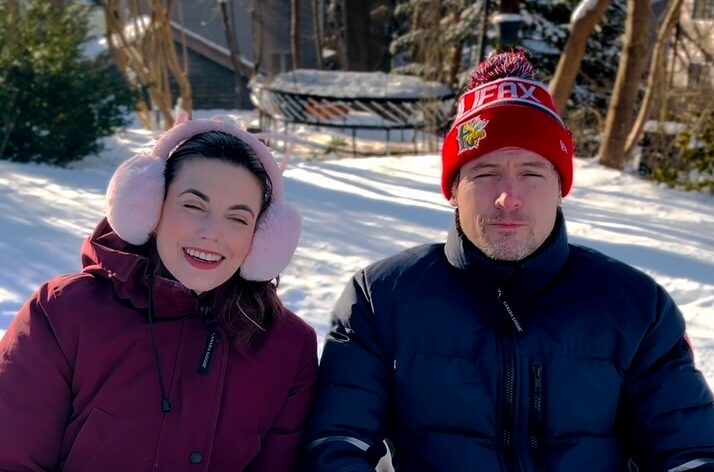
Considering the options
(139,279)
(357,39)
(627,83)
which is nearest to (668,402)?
(139,279)

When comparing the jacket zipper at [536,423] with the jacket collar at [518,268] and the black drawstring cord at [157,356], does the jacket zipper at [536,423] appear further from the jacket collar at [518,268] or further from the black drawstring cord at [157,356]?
the black drawstring cord at [157,356]

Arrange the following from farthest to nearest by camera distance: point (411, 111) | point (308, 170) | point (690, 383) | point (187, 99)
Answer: point (411, 111) < point (187, 99) < point (308, 170) < point (690, 383)

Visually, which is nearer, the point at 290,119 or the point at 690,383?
the point at 690,383

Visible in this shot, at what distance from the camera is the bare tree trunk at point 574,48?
918cm

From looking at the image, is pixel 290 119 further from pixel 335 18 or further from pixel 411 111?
pixel 335 18

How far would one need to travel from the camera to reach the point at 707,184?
8.25 metres

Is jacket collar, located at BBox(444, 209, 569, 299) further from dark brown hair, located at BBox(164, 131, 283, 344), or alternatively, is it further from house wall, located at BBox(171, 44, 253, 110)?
house wall, located at BBox(171, 44, 253, 110)

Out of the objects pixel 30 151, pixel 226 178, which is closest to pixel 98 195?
pixel 30 151

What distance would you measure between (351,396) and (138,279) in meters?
0.63

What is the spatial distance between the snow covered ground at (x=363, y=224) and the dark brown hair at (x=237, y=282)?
2221mm

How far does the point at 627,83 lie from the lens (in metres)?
9.60

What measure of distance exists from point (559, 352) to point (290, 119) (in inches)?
540

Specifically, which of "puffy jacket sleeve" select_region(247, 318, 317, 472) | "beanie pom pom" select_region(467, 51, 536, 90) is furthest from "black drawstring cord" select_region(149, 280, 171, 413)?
"beanie pom pom" select_region(467, 51, 536, 90)

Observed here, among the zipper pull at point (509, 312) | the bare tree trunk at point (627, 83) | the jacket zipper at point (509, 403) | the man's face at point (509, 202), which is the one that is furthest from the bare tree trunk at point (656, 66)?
the jacket zipper at point (509, 403)
